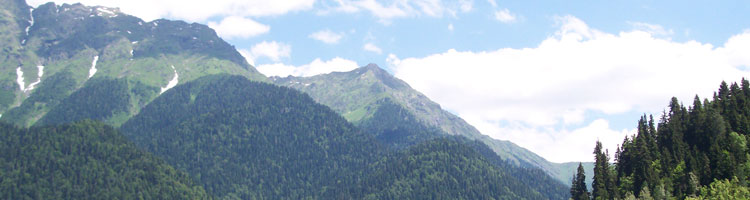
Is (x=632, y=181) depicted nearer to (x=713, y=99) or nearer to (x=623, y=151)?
(x=623, y=151)

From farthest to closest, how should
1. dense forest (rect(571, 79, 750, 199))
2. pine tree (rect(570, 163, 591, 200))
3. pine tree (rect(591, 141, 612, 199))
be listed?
1. pine tree (rect(570, 163, 591, 200))
2. pine tree (rect(591, 141, 612, 199))
3. dense forest (rect(571, 79, 750, 199))

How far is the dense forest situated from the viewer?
14254 centimetres

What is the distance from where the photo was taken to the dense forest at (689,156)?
14254 cm

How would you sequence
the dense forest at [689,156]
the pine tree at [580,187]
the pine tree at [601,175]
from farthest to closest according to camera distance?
the pine tree at [580,187] < the pine tree at [601,175] < the dense forest at [689,156]

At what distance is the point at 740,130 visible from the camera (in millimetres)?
159625

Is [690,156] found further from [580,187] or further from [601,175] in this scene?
[580,187]

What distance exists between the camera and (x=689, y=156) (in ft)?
509

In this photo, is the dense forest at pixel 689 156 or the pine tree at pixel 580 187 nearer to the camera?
the dense forest at pixel 689 156

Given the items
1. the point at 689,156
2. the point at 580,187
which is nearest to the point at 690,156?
the point at 689,156

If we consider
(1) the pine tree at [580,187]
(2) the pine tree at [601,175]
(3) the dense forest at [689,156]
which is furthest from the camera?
(1) the pine tree at [580,187]

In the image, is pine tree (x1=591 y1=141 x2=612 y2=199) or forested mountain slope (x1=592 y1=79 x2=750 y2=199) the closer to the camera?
forested mountain slope (x1=592 y1=79 x2=750 y2=199)

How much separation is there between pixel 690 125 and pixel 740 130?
11.5 m

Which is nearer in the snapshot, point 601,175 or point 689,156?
point 689,156

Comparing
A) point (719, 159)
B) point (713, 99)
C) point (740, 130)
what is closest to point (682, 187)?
point (719, 159)
